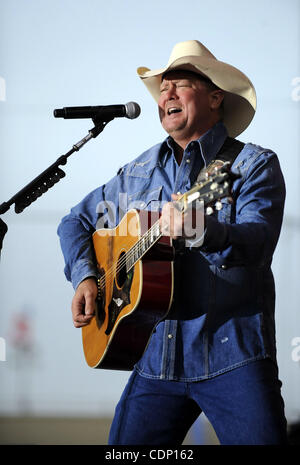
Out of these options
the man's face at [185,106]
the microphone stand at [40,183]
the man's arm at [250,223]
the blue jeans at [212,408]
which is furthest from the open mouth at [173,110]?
the blue jeans at [212,408]

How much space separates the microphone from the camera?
2340 mm

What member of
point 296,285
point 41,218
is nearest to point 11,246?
point 41,218

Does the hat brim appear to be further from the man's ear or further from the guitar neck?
the guitar neck

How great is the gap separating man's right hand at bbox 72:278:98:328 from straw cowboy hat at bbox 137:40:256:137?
835mm

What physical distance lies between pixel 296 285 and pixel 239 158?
1.89 m

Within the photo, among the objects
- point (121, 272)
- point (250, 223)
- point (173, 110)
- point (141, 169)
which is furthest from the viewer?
point (141, 169)

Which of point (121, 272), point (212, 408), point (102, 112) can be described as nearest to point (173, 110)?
point (102, 112)

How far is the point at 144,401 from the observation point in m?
2.17

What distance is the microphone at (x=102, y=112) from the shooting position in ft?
7.68

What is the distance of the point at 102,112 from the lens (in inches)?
93.5

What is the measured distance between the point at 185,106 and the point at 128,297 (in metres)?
0.74

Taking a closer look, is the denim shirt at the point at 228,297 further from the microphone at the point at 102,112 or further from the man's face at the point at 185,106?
the microphone at the point at 102,112

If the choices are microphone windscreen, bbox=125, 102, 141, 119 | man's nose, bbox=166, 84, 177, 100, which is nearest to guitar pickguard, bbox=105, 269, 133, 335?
microphone windscreen, bbox=125, 102, 141, 119

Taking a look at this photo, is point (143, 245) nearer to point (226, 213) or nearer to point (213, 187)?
point (226, 213)
